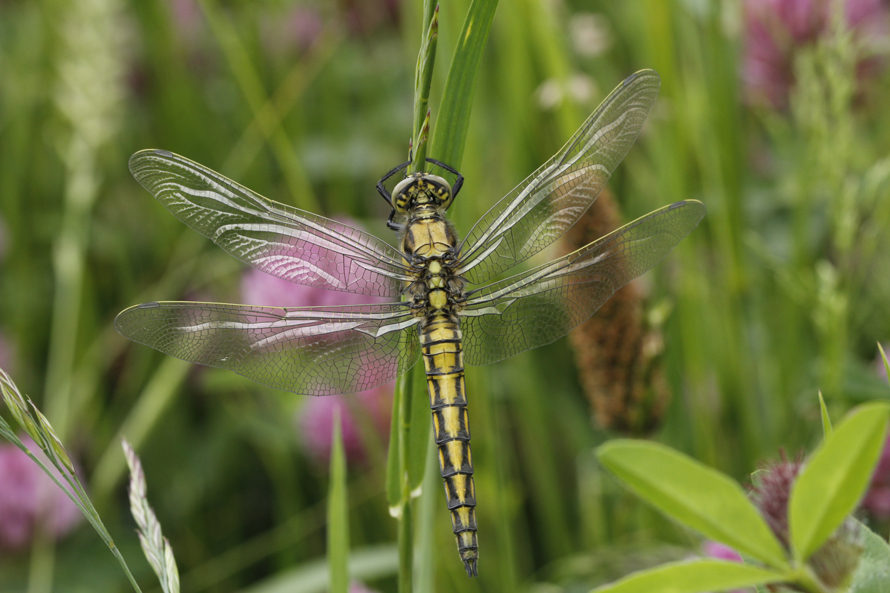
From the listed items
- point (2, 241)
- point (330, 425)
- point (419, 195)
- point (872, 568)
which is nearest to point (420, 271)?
point (419, 195)

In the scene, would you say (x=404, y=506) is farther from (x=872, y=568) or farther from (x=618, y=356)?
(x=618, y=356)

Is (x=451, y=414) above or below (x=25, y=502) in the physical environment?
below

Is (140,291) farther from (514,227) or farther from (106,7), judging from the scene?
(514,227)

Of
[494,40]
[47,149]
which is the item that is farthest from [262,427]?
[47,149]

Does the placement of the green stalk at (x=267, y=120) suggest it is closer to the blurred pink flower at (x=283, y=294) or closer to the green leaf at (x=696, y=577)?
the blurred pink flower at (x=283, y=294)

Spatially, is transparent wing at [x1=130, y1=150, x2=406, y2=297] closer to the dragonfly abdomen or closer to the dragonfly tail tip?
the dragonfly abdomen

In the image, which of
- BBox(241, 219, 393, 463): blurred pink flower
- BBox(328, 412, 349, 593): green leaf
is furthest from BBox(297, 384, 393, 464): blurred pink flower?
BBox(328, 412, 349, 593): green leaf

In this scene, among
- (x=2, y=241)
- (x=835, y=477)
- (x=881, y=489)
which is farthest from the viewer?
(x=2, y=241)
